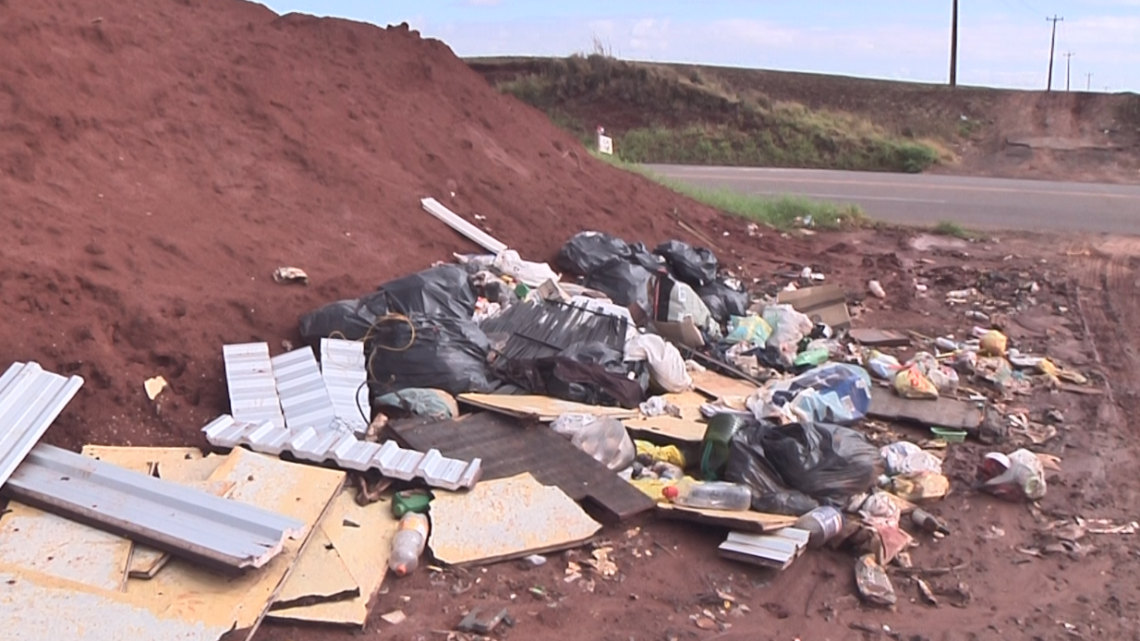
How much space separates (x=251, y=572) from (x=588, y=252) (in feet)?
18.2

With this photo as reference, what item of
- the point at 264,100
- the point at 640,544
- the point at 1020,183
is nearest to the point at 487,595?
the point at 640,544

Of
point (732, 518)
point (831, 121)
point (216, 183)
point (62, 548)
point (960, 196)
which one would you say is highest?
point (216, 183)

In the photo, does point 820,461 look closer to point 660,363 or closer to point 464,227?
point 660,363

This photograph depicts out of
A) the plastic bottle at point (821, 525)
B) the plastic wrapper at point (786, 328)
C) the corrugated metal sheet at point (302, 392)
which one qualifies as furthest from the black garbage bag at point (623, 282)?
the plastic bottle at point (821, 525)

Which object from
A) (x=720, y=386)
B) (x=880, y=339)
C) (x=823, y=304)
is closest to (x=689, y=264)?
(x=823, y=304)

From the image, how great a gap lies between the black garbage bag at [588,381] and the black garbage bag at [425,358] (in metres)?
0.37

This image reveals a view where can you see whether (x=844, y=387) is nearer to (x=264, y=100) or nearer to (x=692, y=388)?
(x=692, y=388)

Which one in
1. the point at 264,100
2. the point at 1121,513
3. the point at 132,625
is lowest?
the point at 1121,513

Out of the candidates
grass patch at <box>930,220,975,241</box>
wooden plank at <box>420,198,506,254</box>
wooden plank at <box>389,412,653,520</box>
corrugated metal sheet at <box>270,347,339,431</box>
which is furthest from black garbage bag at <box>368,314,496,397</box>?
grass patch at <box>930,220,975,241</box>

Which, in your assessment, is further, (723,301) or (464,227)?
(464,227)

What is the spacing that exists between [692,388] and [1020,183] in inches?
616

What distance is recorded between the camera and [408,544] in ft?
13.8

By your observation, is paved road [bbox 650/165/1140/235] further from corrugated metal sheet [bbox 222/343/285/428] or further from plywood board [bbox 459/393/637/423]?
corrugated metal sheet [bbox 222/343/285/428]

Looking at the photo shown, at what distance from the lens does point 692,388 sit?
645 cm
